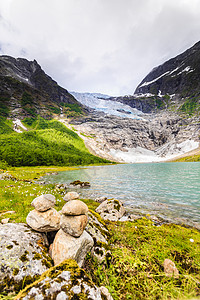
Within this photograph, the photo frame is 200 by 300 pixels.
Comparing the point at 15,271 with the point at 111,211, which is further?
the point at 111,211

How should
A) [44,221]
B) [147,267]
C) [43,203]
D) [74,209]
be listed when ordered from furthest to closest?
[43,203], [74,209], [44,221], [147,267]

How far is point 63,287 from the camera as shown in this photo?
8.83ft

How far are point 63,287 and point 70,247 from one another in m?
1.66

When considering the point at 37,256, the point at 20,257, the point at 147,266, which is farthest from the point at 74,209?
the point at 147,266

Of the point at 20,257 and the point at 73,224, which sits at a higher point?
the point at 73,224

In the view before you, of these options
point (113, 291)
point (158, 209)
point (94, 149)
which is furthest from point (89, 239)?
point (94, 149)

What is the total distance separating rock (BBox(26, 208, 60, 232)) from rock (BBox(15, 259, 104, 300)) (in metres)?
2.06

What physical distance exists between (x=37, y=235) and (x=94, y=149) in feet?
629

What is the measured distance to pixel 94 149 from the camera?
196m

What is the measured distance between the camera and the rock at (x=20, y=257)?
9.83ft

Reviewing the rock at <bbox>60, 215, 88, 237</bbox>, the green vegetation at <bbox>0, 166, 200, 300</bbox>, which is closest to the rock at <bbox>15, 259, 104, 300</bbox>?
the green vegetation at <bbox>0, 166, 200, 300</bbox>

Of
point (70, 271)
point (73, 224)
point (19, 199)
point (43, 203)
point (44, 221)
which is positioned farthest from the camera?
point (19, 199)

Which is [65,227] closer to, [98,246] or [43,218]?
[43,218]

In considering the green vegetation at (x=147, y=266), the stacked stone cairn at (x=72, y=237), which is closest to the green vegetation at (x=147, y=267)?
the green vegetation at (x=147, y=266)
